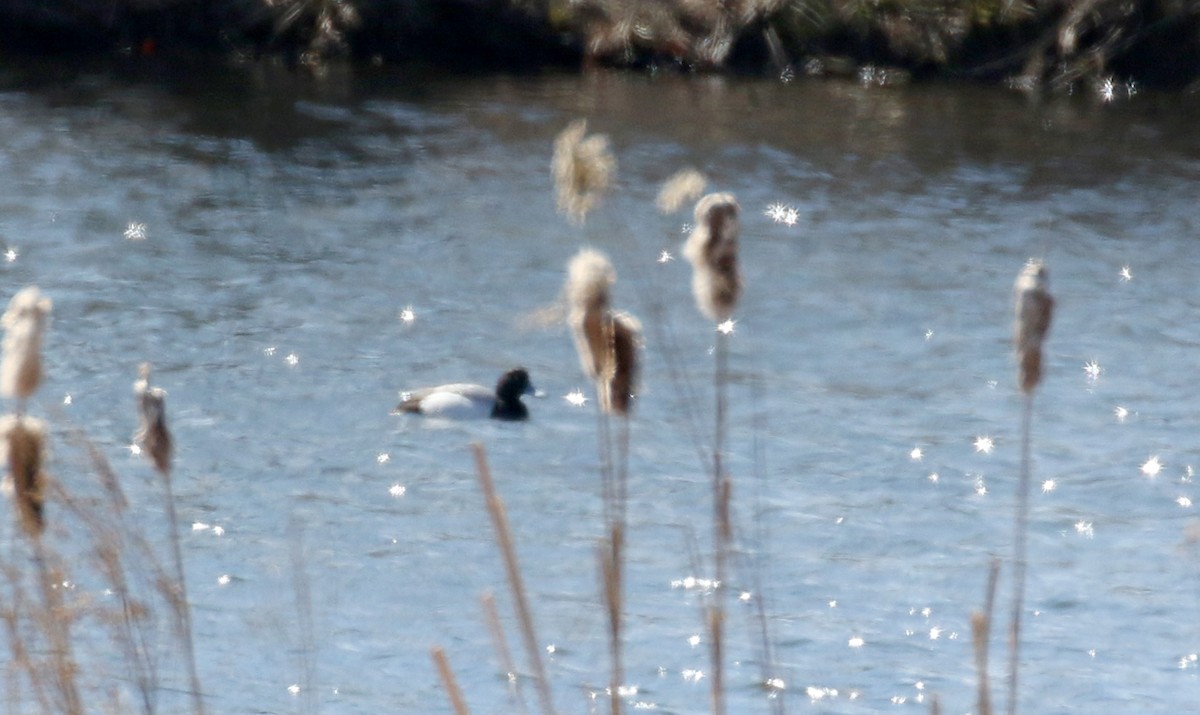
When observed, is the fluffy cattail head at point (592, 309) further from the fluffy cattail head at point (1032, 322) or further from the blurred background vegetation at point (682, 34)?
the blurred background vegetation at point (682, 34)

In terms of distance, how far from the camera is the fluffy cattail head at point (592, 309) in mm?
1774

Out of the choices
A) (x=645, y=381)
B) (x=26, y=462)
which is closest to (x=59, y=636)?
(x=26, y=462)

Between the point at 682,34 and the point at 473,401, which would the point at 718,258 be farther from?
the point at 682,34

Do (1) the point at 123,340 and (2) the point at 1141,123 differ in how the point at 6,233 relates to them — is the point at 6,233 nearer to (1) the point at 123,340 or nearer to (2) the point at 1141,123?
(1) the point at 123,340

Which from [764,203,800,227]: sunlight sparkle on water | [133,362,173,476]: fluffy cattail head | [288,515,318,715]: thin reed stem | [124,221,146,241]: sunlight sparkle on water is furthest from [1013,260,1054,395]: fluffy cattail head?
[764,203,800,227]: sunlight sparkle on water

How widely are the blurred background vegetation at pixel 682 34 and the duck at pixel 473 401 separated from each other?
10.3 m

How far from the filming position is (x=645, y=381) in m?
8.16

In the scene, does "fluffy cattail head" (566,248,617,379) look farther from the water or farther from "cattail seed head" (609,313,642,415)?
the water

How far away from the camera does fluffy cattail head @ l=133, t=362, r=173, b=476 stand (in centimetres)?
184

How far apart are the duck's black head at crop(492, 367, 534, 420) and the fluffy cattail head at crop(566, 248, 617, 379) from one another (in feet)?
18.4

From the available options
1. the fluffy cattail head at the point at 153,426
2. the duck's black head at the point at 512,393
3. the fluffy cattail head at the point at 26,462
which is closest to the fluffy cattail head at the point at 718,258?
the fluffy cattail head at the point at 153,426

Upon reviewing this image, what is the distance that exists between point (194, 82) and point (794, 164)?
6.07 m

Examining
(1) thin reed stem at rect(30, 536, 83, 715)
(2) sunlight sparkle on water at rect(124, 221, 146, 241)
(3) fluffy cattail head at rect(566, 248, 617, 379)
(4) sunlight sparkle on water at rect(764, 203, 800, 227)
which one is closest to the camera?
(3) fluffy cattail head at rect(566, 248, 617, 379)

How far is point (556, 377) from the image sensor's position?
8336 mm
